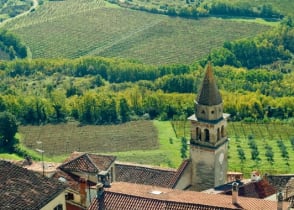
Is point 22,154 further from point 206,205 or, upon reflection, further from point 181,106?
point 206,205

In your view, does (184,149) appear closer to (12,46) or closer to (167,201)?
(167,201)

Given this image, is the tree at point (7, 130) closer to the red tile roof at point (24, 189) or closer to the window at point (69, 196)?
the window at point (69, 196)

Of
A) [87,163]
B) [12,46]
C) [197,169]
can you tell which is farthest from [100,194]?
[12,46]

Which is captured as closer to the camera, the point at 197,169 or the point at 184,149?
the point at 197,169

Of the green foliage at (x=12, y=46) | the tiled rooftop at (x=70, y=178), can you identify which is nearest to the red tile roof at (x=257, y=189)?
the tiled rooftop at (x=70, y=178)

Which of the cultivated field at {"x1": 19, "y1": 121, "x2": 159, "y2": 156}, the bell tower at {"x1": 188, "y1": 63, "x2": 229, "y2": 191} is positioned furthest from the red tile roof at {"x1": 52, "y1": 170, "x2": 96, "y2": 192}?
the cultivated field at {"x1": 19, "y1": 121, "x2": 159, "y2": 156}

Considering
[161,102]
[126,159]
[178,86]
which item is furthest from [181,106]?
[126,159]
